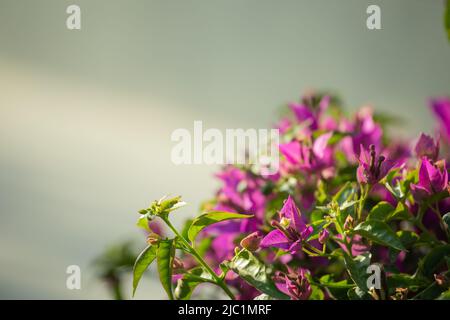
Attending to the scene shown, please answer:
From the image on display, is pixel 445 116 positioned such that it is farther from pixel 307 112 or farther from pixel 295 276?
pixel 295 276

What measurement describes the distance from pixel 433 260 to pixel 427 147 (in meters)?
0.08

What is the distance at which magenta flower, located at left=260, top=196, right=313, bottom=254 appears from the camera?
0.31 meters

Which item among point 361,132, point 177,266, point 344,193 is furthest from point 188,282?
point 361,132

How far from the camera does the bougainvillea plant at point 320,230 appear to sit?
303 millimetres

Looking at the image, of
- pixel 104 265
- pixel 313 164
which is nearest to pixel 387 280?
pixel 313 164

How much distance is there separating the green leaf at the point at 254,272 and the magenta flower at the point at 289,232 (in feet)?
0.04

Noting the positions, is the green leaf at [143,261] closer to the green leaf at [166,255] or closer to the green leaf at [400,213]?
the green leaf at [166,255]

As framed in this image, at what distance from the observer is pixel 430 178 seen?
318mm

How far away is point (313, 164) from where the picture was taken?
0.43m

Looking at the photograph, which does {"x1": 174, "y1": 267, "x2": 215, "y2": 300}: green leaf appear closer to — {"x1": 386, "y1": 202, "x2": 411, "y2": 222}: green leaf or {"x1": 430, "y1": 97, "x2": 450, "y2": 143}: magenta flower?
{"x1": 386, "y1": 202, "x2": 411, "y2": 222}: green leaf

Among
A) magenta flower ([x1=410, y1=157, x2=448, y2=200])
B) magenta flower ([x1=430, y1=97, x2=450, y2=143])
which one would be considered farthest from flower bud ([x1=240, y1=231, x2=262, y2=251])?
magenta flower ([x1=430, y1=97, x2=450, y2=143])

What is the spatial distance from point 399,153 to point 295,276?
0.92ft

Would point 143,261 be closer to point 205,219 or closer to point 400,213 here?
point 205,219

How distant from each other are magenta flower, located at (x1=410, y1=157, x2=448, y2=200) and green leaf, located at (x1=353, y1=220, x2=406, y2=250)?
46 mm
